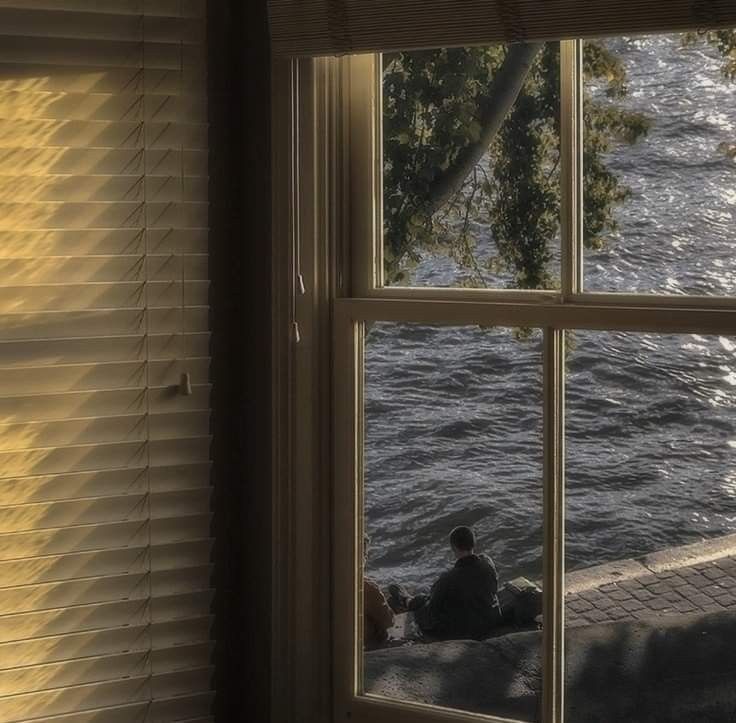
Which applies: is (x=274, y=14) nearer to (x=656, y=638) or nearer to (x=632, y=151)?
(x=632, y=151)

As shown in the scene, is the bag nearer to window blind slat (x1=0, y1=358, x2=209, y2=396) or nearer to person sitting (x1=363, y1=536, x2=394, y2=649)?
person sitting (x1=363, y1=536, x2=394, y2=649)

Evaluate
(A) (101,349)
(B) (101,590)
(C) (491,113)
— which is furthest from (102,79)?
(B) (101,590)

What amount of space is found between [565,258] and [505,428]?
1.06ft

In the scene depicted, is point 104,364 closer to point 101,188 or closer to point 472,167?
point 101,188

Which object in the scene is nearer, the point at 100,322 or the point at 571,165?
the point at 571,165

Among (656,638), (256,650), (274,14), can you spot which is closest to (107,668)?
(256,650)

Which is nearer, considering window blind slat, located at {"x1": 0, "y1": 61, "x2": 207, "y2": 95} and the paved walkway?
the paved walkway

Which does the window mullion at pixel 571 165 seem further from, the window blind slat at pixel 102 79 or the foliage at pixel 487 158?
the window blind slat at pixel 102 79

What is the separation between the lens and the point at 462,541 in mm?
2121

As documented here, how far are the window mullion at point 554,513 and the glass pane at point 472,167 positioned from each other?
15cm

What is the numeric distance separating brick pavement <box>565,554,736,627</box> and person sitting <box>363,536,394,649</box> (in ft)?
1.19

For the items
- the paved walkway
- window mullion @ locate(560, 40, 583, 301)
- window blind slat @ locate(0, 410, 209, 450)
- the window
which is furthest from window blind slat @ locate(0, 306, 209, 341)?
the paved walkway

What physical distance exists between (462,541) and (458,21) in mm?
920

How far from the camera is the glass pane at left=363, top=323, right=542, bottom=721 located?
6.79 ft
